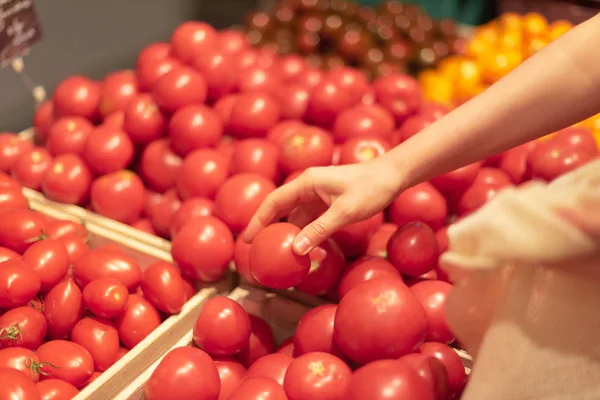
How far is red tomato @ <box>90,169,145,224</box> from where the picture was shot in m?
1.55

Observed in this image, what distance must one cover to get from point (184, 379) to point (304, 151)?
26.1 inches

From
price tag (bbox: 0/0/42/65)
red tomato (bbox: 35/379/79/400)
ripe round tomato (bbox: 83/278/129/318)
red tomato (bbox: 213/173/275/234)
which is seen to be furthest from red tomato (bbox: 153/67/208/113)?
red tomato (bbox: 35/379/79/400)

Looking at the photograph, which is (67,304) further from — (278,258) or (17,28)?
(17,28)

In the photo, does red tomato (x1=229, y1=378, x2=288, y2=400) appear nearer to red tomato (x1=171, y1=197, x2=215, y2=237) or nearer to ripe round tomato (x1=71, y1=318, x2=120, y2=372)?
ripe round tomato (x1=71, y1=318, x2=120, y2=372)

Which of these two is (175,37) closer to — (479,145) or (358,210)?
(358,210)

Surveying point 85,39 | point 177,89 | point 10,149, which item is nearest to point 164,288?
point 177,89

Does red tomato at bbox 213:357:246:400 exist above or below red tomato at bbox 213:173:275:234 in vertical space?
below

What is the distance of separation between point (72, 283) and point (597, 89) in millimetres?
1060

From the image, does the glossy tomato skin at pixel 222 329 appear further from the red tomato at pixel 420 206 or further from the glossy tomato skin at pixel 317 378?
the red tomato at pixel 420 206

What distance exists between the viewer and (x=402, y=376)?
891 millimetres

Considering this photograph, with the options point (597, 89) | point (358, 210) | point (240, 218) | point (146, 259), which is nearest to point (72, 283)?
point (146, 259)

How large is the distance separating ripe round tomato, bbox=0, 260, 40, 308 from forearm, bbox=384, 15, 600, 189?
78cm

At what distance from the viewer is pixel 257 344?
123cm

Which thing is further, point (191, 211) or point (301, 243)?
point (191, 211)
